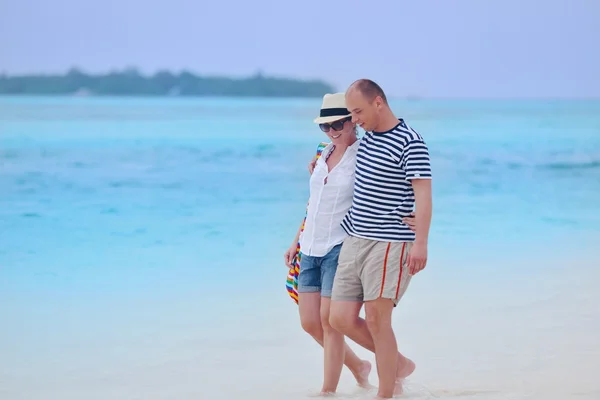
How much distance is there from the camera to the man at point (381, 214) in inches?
124

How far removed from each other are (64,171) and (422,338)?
10148mm

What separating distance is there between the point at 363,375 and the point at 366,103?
3.80 ft

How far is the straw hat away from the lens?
10.9 ft

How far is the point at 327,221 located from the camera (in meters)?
3.37

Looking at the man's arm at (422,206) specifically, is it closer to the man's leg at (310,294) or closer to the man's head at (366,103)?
the man's head at (366,103)

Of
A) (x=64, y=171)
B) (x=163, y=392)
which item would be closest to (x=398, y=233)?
(x=163, y=392)

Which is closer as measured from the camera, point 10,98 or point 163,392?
point 163,392

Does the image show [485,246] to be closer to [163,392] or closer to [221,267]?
[221,267]

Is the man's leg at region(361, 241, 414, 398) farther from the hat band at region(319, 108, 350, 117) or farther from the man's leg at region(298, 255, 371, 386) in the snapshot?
the hat band at region(319, 108, 350, 117)

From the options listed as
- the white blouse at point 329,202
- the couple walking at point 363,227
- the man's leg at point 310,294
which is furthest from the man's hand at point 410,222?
the man's leg at point 310,294

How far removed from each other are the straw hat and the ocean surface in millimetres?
1062

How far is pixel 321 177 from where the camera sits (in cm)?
337

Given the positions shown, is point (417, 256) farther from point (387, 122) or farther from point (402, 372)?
point (402, 372)

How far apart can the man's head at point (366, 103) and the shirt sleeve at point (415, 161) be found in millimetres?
151
